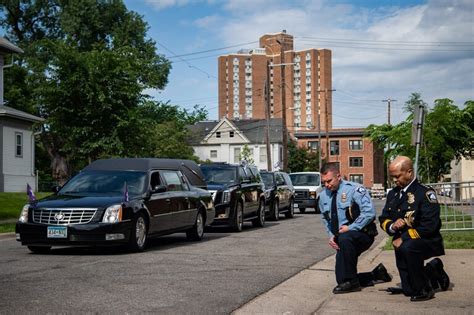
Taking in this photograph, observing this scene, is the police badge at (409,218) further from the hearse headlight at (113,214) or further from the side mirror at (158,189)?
the side mirror at (158,189)

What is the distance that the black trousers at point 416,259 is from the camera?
7270 millimetres

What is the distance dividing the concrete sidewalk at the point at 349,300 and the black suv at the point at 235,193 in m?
8.31

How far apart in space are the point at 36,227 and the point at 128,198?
1.63 meters

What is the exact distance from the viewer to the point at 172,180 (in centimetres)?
1459

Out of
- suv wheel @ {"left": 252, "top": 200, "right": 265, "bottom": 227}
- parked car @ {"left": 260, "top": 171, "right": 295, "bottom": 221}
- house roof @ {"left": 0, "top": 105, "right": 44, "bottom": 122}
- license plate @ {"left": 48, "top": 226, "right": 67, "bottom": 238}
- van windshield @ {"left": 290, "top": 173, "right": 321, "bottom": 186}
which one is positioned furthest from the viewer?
house roof @ {"left": 0, "top": 105, "right": 44, "bottom": 122}

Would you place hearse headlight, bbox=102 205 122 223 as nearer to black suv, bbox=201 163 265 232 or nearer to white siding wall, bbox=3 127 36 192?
black suv, bbox=201 163 265 232

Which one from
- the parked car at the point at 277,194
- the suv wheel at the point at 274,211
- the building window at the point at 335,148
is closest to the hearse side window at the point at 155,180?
the parked car at the point at 277,194

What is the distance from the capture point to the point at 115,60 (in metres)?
30.6

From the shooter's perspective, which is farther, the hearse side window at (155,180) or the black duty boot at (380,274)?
the hearse side window at (155,180)

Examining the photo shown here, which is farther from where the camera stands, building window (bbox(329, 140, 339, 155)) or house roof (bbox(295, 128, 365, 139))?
building window (bbox(329, 140, 339, 155))

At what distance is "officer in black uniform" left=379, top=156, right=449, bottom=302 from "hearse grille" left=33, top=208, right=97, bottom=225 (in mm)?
5825

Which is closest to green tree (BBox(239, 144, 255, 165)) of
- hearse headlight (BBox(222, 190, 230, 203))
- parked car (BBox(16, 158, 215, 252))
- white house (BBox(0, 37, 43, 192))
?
white house (BBox(0, 37, 43, 192))

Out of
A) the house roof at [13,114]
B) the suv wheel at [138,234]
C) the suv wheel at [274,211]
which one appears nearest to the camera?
the suv wheel at [138,234]

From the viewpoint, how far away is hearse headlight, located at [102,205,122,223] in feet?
38.6
